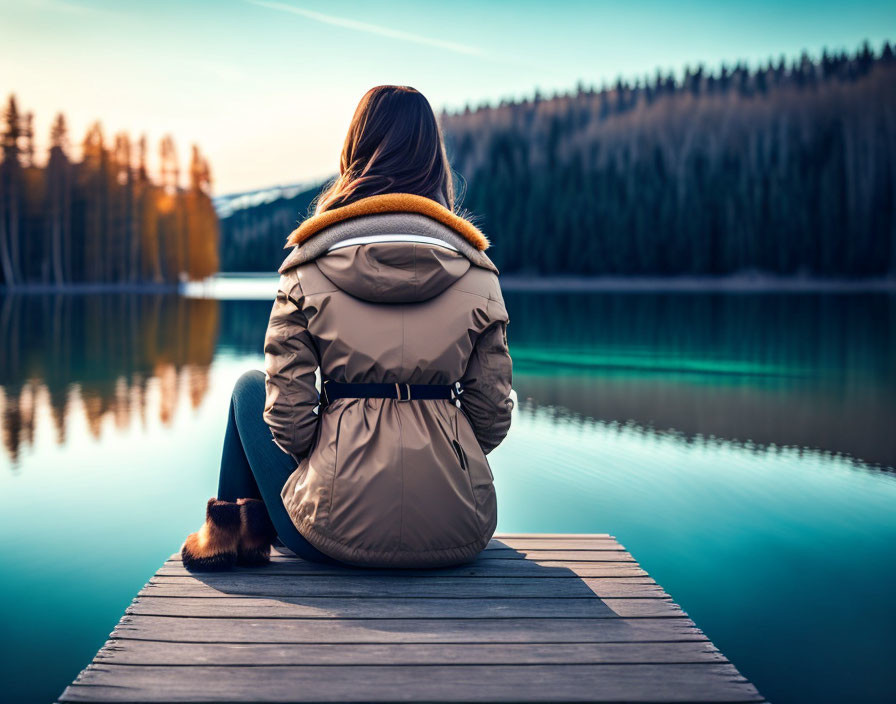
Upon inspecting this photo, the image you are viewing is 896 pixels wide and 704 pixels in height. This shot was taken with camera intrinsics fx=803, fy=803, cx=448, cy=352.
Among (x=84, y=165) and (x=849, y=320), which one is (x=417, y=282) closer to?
(x=849, y=320)

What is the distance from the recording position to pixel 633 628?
2496mm

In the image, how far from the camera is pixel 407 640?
234cm

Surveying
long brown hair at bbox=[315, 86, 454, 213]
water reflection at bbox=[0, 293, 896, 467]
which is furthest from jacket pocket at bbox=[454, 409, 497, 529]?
water reflection at bbox=[0, 293, 896, 467]

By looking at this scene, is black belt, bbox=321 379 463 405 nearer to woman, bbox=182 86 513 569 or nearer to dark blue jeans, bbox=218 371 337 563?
woman, bbox=182 86 513 569

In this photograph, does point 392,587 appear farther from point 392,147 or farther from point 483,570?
point 392,147

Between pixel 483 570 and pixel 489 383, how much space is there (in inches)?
29.1

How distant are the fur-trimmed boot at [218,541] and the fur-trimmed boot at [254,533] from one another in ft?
0.07

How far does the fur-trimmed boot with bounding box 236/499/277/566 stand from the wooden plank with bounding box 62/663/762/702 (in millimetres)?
739

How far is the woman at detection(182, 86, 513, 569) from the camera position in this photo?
250 cm

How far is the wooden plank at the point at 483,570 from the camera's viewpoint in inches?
113

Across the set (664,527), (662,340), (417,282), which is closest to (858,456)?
(664,527)

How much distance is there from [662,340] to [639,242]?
4382 cm

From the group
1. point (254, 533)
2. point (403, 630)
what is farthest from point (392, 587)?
point (254, 533)

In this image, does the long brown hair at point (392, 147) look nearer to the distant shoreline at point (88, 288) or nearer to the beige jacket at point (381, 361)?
the beige jacket at point (381, 361)
